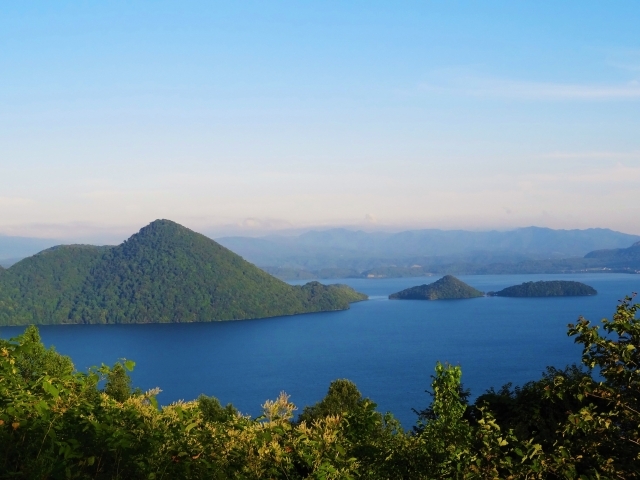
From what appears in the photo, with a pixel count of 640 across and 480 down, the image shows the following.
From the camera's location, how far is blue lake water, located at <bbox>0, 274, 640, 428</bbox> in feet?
201

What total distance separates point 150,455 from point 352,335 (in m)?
96.1

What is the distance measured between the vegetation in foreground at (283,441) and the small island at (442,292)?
150m

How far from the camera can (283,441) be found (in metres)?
4.63

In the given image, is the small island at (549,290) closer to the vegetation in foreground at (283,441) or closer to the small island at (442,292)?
the small island at (442,292)

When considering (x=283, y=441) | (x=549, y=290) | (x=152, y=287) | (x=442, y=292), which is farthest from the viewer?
Answer: (x=442, y=292)

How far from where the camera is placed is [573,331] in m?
4.55

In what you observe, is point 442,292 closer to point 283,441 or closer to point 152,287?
point 152,287

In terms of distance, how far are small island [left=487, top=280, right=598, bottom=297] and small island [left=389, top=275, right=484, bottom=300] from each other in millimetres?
5339

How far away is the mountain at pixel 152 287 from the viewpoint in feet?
A: 424

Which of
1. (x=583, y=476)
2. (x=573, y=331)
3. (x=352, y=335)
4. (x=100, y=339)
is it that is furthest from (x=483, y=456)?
(x=100, y=339)

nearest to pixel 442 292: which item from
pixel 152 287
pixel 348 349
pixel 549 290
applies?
pixel 549 290

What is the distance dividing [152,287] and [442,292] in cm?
7060

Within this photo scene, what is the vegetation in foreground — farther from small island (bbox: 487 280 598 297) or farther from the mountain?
small island (bbox: 487 280 598 297)

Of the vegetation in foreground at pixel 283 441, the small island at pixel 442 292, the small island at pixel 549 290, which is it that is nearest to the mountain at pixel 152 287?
the small island at pixel 442 292
